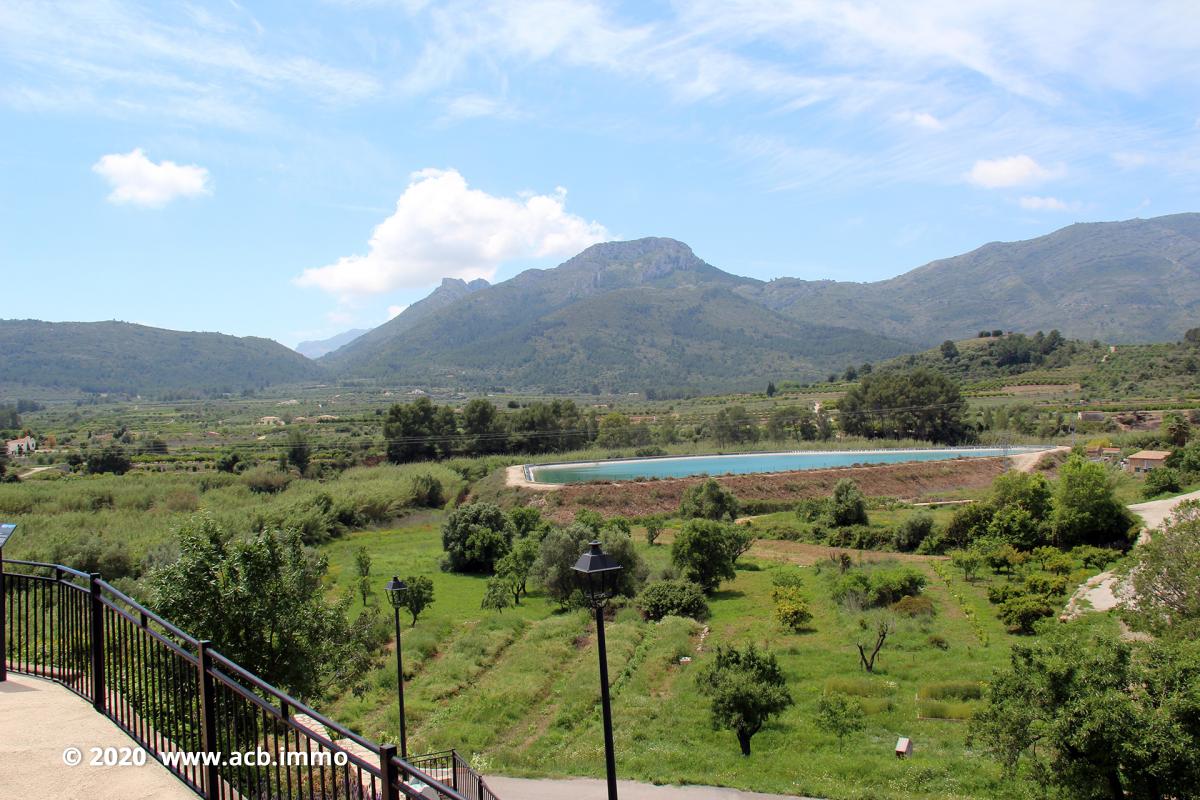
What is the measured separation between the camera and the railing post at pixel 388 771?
300 centimetres

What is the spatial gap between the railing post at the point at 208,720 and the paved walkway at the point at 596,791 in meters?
8.67

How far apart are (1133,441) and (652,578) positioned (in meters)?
44.8

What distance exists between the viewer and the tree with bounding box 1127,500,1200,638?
13688mm

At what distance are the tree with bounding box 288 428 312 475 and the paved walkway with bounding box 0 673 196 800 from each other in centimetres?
5706

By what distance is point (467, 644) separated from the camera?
20938 mm

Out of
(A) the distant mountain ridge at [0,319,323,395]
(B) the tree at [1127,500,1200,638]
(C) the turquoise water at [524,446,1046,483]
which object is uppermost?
(A) the distant mountain ridge at [0,319,323,395]

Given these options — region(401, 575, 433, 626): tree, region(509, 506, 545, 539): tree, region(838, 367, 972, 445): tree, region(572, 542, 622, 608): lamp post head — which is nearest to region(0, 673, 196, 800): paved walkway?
region(572, 542, 622, 608): lamp post head

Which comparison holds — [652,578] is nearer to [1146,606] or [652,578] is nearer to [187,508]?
[1146,606]

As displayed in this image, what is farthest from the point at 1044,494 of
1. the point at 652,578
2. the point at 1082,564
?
the point at 652,578

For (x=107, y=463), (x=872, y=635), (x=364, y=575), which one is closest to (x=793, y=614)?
(x=872, y=635)

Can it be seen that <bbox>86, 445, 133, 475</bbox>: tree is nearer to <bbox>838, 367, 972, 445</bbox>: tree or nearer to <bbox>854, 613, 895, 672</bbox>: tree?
<bbox>854, 613, 895, 672</bbox>: tree

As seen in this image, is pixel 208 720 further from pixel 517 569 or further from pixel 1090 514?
pixel 1090 514

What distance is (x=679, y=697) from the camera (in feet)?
54.7

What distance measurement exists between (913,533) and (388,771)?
3488 cm
